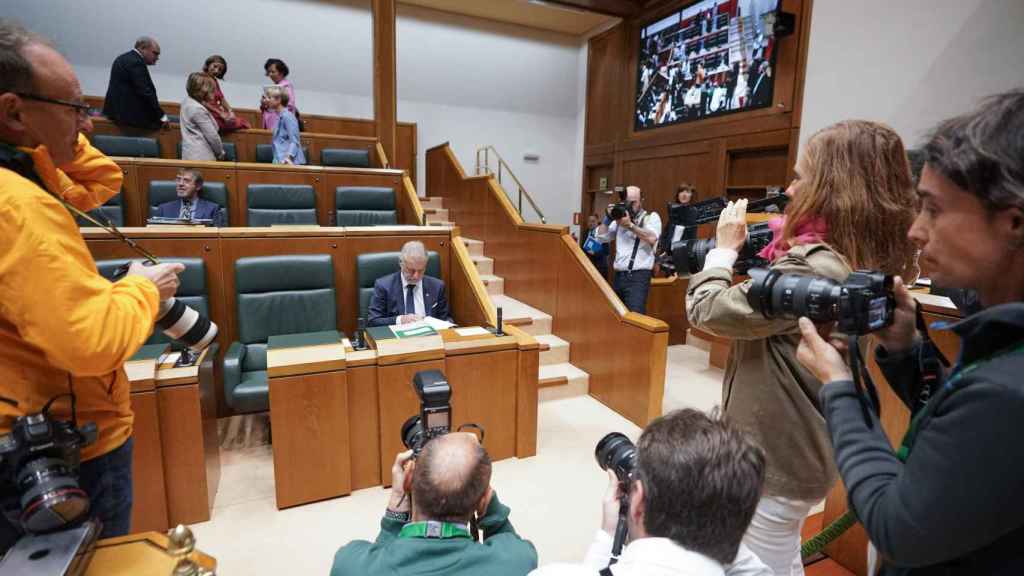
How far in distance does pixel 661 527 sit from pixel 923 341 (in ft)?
1.76

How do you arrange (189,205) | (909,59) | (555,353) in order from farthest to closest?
1. (909,59)
2. (555,353)
3. (189,205)

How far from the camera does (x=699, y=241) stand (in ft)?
4.07

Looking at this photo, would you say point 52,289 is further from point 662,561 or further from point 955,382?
point 955,382

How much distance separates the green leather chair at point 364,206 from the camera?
402cm

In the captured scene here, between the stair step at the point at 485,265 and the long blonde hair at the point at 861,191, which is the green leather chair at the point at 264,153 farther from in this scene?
the long blonde hair at the point at 861,191

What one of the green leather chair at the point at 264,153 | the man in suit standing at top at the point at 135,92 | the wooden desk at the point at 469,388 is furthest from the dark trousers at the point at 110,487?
the green leather chair at the point at 264,153

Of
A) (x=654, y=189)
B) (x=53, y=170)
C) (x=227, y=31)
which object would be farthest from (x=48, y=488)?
(x=227, y=31)

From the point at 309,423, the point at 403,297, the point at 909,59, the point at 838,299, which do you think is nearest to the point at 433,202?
the point at 403,297

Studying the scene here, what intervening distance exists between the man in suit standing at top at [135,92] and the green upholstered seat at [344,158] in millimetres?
1384

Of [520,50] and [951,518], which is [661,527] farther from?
[520,50]

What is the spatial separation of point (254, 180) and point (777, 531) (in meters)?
4.01

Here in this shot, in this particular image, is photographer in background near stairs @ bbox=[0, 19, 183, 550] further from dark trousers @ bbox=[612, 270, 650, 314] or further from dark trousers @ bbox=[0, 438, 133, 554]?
dark trousers @ bbox=[612, 270, 650, 314]

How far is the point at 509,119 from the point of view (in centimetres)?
837

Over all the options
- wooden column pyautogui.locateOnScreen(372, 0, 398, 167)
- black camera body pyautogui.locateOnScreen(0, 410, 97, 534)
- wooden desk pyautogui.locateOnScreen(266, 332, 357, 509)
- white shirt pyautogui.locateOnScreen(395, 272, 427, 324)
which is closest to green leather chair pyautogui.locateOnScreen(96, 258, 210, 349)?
wooden desk pyautogui.locateOnScreen(266, 332, 357, 509)
